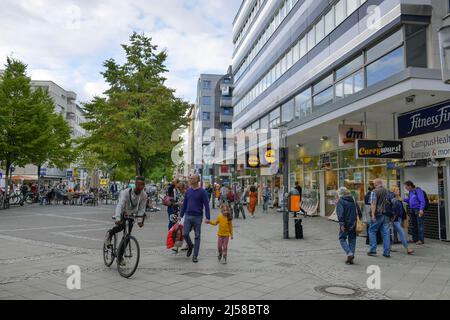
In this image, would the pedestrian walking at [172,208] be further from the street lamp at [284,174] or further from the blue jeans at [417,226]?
the blue jeans at [417,226]

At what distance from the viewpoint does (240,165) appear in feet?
131

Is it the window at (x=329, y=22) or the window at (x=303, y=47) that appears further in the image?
the window at (x=303, y=47)

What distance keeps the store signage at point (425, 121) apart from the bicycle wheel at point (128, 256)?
9.73 metres

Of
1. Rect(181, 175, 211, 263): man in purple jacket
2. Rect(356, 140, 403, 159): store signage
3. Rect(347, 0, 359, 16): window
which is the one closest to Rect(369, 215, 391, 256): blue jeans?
Rect(356, 140, 403, 159): store signage

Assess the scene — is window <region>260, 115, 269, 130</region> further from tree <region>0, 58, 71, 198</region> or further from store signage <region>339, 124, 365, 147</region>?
tree <region>0, 58, 71, 198</region>

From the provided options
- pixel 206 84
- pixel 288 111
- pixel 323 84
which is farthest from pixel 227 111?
pixel 323 84

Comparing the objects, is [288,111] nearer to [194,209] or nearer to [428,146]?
[428,146]

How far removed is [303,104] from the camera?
66.6 feet

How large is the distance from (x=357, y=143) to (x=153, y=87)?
18470 millimetres

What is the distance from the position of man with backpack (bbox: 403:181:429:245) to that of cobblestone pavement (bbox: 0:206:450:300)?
392 millimetres

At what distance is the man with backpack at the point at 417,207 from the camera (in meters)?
11.1

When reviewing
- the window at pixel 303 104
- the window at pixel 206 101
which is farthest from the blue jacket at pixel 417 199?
the window at pixel 206 101

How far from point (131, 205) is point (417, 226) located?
8567 mm

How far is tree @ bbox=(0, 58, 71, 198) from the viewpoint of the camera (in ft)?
85.2
